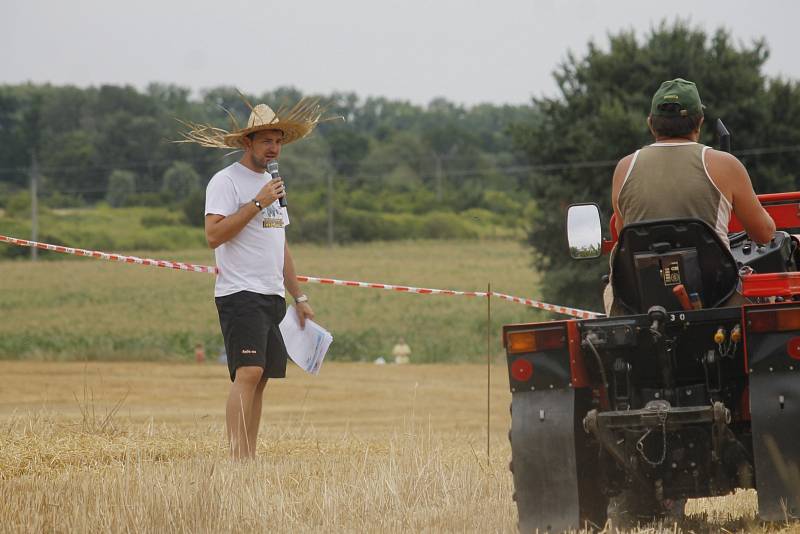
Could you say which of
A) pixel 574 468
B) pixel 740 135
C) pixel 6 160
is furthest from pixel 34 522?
pixel 6 160

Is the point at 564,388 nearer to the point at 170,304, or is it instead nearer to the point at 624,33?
the point at 624,33

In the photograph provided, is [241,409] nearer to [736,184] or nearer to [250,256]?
[250,256]

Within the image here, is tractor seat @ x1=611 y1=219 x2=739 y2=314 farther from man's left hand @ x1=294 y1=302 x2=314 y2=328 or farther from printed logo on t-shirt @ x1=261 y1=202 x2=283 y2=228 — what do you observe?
man's left hand @ x1=294 y1=302 x2=314 y2=328

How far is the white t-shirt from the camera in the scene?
8.97m

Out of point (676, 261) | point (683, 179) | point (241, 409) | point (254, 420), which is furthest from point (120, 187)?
point (676, 261)

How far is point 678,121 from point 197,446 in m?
4.32

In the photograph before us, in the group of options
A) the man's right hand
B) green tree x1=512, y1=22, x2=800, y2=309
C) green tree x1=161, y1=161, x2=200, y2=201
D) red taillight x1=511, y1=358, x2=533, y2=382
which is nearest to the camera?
red taillight x1=511, y1=358, x2=533, y2=382

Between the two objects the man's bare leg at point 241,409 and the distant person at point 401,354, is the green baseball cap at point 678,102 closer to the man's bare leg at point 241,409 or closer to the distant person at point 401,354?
the man's bare leg at point 241,409

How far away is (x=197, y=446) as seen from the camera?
9562mm

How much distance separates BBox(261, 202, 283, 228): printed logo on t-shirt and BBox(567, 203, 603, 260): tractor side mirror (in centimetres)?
294

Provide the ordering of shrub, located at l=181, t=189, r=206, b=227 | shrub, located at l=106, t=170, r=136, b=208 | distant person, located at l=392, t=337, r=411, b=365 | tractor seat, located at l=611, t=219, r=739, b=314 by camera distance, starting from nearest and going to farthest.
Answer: tractor seat, located at l=611, t=219, r=739, b=314, distant person, located at l=392, t=337, r=411, b=365, shrub, located at l=181, t=189, r=206, b=227, shrub, located at l=106, t=170, r=136, b=208

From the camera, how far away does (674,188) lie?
6402 millimetres

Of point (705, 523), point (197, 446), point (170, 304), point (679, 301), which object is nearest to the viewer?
point (679, 301)

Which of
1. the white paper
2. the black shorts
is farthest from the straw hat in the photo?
the white paper
